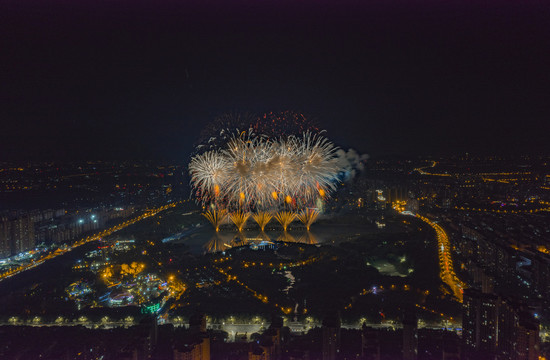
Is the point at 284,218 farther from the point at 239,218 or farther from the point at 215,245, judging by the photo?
the point at 215,245

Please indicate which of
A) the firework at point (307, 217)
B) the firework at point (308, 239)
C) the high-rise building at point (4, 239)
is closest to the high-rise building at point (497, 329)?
the firework at point (308, 239)

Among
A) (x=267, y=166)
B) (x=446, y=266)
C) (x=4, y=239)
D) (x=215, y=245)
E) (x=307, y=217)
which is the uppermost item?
(x=267, y=166)

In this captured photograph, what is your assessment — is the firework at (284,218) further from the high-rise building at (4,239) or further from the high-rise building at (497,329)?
the high-rise building at (4,239)

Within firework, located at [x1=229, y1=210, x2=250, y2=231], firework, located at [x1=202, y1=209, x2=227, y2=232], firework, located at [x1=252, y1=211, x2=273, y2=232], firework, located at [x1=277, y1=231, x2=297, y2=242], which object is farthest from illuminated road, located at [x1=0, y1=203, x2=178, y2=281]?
firework, located at [x1=277, y1=231, x2=297, y2=242]

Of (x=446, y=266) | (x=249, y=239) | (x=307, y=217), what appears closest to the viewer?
(x=446, y=266)

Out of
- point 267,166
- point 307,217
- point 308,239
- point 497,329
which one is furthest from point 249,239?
point 497,329
